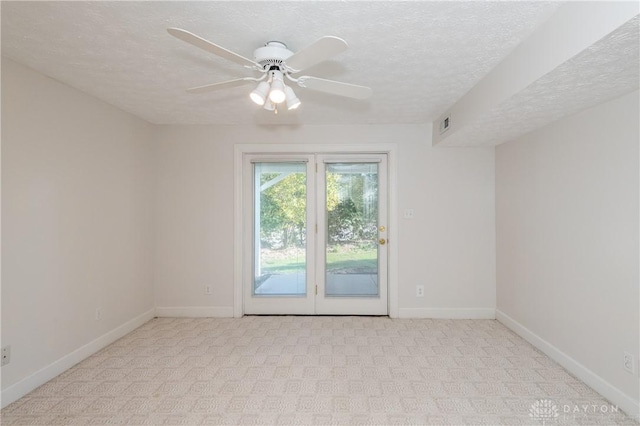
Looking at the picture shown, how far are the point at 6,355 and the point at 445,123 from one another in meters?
4.12

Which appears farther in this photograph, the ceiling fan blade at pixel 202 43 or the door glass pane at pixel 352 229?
the door glass pane at pixel 352 229

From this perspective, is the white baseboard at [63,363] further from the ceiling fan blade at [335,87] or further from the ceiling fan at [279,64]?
the ceiling fan blade at [335,87]

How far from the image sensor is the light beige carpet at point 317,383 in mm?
2078

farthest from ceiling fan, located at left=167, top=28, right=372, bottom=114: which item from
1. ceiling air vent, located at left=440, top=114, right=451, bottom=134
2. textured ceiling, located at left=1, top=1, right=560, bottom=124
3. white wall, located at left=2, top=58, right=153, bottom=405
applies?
ceiling air vent, located at left=440, top=114, right=451, bottom=134

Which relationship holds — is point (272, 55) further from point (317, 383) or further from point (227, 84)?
point (317, 383)

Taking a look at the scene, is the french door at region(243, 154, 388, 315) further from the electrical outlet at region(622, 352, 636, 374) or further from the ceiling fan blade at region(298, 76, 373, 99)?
the electrical outlet at region(622, 352, 636, 374)

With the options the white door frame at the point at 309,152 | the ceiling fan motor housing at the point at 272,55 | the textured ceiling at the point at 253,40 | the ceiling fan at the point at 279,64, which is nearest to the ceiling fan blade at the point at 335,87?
the ceiling fan at the point at 279,64

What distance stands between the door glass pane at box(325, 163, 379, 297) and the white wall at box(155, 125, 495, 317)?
34 cm

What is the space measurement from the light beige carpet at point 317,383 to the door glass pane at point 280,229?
73 cm

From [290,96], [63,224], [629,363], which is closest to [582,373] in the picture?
[629,363]

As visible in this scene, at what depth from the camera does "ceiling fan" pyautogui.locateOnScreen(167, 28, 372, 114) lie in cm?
146

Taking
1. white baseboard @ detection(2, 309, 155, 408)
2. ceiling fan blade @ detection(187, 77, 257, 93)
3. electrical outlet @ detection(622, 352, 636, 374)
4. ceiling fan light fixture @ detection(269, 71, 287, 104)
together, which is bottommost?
white baseboard @ detection(2, 309, 155, 408)

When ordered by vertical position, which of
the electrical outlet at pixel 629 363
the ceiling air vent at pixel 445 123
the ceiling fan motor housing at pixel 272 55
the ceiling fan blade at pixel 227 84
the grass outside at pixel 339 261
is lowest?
the electrical outlet at pixel 629 363

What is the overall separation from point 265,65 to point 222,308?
10.1 feet
